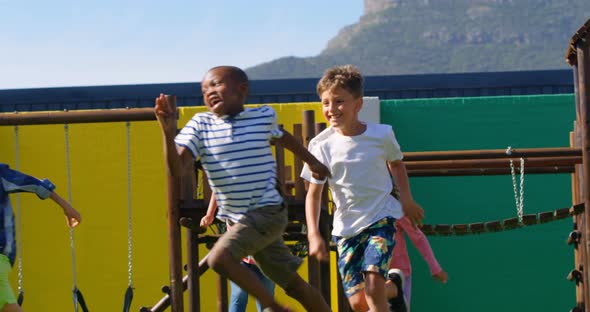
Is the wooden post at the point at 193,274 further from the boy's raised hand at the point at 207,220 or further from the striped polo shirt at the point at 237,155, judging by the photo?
the striped polo shirt at the point at 237,155

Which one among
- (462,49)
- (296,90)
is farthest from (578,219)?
(462,49)

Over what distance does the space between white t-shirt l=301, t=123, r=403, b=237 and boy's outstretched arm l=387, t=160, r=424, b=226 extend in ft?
0.16

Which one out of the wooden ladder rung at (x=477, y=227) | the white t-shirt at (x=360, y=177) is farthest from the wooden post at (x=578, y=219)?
the white t-shirt at (x=360, y=177)

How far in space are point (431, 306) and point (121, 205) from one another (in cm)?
315

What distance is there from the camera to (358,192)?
280 inches

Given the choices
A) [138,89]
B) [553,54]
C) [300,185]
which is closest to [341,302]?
[300,185]

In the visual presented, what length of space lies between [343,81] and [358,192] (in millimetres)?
683

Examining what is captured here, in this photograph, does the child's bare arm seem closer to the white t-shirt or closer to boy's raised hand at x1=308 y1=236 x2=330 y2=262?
the white t-shirt

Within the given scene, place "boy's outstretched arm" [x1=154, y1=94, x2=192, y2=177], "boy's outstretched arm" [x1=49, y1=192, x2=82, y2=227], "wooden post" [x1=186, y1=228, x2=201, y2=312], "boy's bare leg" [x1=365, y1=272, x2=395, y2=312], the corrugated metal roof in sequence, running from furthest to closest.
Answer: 1. the corrugated metal roof
2. "wooden post" [x1=186, y1=228, x2=201, y2=312]
3. "boy's outstretched arm" [x1=49, y1=192, x2=82, y2=227]
4. "boy's bare leg" [x1=365, y1=272, x2=395, y2=312]
5. "boy's outstretched arm" [x1=154, y1=94, x2=192, y2=177]

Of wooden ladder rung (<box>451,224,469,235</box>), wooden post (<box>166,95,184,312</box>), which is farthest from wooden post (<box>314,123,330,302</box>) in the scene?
wooden ladder rung (<box>451,224,469,235</box>)

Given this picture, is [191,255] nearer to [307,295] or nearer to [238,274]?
[307,295]

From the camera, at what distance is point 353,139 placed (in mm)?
7168

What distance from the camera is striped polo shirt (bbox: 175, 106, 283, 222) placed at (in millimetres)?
6570

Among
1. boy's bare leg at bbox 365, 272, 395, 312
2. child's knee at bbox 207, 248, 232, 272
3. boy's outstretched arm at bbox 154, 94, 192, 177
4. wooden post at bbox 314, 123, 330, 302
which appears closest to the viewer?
boy's outstretched arm at bbox 154, 94, 192, 177
